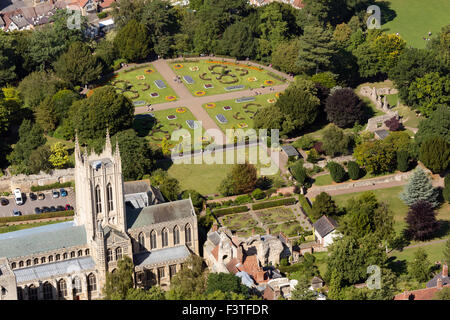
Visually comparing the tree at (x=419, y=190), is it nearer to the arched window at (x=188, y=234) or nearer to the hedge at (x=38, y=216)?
the arched window at (x=188, y=234)

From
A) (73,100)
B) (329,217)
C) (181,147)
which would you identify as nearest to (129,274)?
(329,217)

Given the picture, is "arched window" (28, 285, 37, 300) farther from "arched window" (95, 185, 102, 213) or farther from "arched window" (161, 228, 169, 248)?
"arched window" (161, 228, 169, 248)

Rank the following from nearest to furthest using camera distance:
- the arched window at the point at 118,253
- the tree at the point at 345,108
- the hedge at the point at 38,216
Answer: the arched window at the point at 118,253 → the hedge at the point at 38,216 → the tree at the point at 345,108

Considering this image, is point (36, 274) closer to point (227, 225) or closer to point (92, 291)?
point (92, 291)

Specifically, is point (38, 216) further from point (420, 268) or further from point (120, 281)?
point (420, 268)

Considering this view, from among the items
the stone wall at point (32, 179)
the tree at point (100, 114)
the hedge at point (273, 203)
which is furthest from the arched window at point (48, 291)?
the tree at point (100, 114)

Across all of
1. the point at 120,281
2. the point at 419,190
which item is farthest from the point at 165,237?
the point at 419,190
